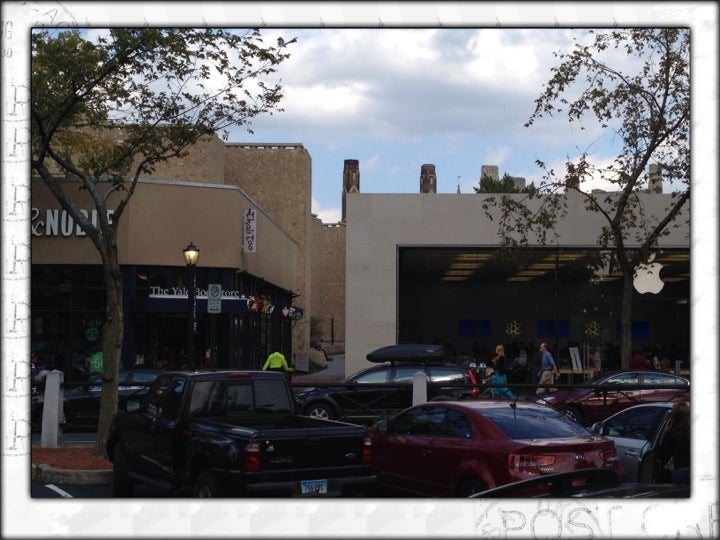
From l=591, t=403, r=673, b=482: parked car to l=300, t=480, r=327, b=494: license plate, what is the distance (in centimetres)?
417

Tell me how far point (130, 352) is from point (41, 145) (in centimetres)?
1405

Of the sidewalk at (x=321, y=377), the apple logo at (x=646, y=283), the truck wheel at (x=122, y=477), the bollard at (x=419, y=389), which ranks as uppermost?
the apple logo at (x=646, y=283)

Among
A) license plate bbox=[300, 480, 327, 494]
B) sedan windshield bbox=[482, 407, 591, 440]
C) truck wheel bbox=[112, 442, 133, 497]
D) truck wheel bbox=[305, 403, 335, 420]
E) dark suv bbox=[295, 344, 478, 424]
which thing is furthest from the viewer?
truck wheel bbox=[305, 403, 335, 420]

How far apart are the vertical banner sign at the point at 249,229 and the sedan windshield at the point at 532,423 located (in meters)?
22.7

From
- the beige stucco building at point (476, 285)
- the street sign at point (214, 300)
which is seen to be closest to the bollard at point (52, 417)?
the street sign at point (214, 300)

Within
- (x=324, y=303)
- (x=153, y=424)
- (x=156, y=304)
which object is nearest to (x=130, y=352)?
(x=156, y=304)

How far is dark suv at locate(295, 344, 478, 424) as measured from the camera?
846 inches

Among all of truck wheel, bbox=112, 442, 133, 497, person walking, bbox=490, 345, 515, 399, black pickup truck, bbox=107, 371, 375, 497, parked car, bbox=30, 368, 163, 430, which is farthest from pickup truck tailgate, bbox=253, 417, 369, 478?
parked car, bbox=30, 368, 163, 430

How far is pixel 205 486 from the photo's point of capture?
11.5m

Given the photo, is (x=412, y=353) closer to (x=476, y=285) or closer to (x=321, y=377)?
(x=321, y=377)

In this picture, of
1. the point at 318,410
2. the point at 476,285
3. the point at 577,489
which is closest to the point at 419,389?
the point at 318,410

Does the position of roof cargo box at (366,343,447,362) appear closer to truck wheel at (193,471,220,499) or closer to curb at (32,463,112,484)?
curb at (32,463,112,484)

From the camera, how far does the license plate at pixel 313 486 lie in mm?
11289

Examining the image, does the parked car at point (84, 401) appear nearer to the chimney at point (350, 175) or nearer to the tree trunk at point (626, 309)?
the tree trunk at point (626, 309)
